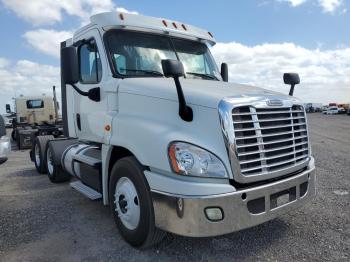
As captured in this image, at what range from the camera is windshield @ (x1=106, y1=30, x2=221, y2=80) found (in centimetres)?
466

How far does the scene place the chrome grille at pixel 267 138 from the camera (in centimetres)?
347

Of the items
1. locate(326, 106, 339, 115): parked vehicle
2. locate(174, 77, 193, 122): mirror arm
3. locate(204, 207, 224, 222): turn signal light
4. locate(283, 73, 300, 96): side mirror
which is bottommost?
locate(326, 106, 339, 115): parked vehicle

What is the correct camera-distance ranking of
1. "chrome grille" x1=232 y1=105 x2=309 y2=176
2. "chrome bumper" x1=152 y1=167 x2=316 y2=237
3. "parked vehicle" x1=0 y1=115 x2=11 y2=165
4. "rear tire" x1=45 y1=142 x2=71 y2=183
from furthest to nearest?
"rear tire" x1=45 y1=142 x2=71 y2=183
"parked vehicle" x1=0 y1=115 x2=11 y2=165
"chrome grille" x1=232 y1=105 x2=309 y2=176
"chrome bumper" x1=152 y1=167 x2=316 y2=237

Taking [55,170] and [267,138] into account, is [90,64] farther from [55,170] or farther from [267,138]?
[55,170]

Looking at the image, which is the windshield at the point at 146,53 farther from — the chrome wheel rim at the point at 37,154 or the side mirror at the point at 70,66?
the chrome wheel rim at the point at 37,154

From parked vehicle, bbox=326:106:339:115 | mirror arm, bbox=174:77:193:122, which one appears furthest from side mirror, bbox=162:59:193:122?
parked vehicle, bbox=326:106:339:115

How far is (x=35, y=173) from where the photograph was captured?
899cm

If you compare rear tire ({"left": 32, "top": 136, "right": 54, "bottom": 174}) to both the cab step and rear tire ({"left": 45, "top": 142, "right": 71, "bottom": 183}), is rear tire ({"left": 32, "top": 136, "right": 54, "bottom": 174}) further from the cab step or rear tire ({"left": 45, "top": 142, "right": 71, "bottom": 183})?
the cab step

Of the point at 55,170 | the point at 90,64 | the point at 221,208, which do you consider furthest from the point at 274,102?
the point at 55,170

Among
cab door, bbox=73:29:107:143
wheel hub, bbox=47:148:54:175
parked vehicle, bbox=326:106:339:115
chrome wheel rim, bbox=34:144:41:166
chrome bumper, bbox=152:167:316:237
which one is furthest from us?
parked vehicle, bbox=326:106:339:115

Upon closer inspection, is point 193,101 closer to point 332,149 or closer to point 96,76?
point 96,76

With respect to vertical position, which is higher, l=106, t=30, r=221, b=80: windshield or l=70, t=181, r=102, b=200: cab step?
l=106, t=30, r=221, b=80: windshield

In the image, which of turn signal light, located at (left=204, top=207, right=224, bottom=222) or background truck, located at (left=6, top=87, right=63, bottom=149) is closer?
turn signal light, located at (left=204, top=207, right=224, bottom=222)

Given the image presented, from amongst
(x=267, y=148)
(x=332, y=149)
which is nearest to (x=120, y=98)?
(x=267, y=148)
